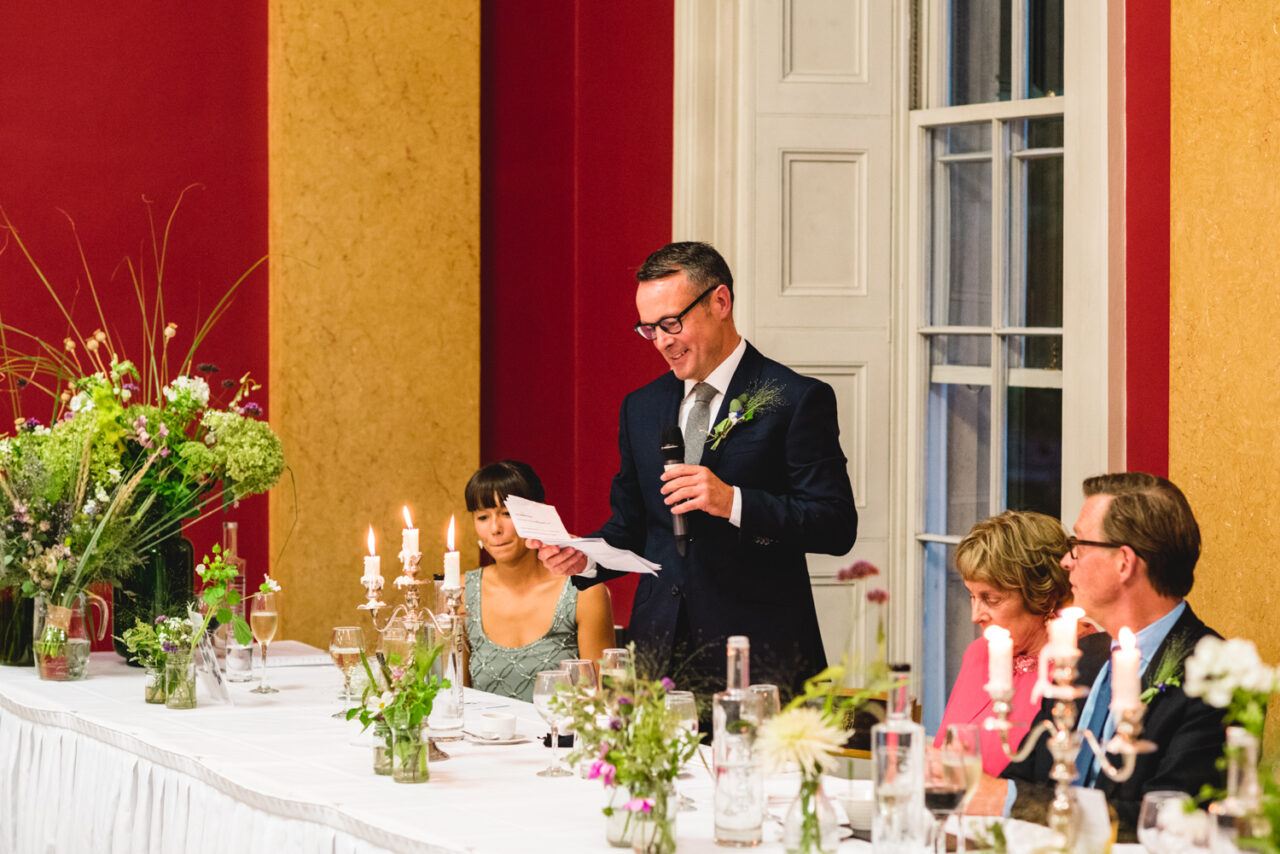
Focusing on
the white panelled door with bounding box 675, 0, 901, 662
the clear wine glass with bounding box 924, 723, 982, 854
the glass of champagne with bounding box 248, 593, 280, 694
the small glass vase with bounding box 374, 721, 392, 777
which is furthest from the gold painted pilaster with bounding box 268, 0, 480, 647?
the clear wine glass with bounding box 924, 723, 982, 854

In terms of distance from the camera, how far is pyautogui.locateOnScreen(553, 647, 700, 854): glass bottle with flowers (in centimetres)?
200

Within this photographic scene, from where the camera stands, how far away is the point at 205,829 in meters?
2.63

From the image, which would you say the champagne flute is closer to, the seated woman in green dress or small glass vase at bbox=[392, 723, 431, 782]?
small glass vase at bbox=[392, 723, 431, 782]

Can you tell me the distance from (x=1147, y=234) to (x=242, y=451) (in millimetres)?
2252

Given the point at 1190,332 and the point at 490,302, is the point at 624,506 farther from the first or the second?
the point at 490,302

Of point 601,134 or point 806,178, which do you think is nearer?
point 806,178

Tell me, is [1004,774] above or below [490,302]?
below

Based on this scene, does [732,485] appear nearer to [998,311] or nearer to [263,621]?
[263,621]

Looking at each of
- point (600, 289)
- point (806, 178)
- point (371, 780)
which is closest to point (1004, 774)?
point (371, 780)

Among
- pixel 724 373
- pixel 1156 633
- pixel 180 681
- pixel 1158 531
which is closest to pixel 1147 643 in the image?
pixel 1156 633

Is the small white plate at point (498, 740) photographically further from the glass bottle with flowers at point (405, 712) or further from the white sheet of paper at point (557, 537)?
the white sheet of paper at point (557, 537)

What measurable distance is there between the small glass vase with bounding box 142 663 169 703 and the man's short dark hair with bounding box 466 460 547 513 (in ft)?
2.96

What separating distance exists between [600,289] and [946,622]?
1.66m

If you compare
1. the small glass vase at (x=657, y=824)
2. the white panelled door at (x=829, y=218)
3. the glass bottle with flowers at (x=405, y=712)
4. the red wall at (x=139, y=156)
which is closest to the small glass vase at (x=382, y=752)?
the glass bottle with flowers at (x=405, y=712)
